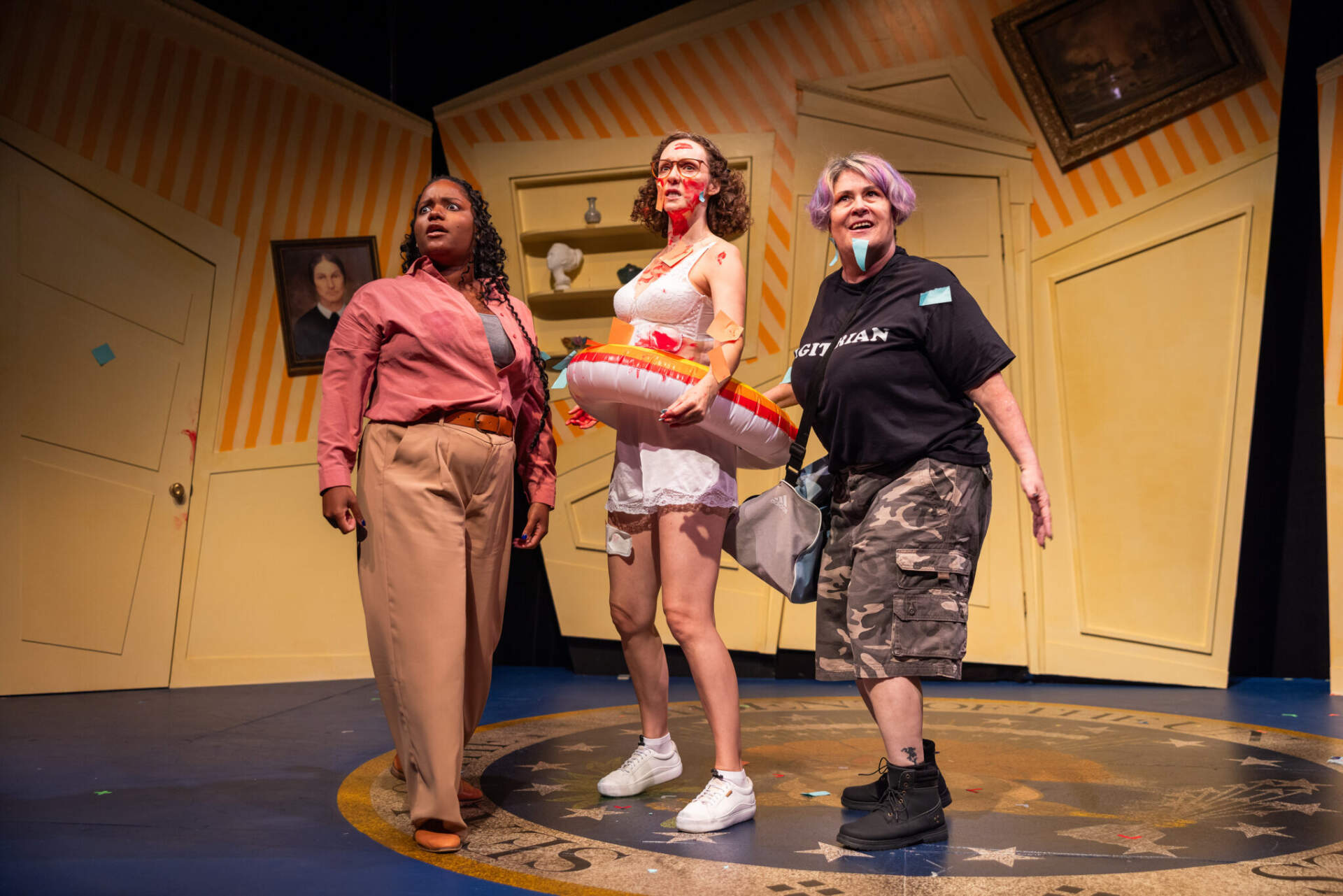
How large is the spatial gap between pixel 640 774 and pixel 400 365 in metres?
1.18

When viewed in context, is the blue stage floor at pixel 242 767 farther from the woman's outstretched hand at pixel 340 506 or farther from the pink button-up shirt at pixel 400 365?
the pink button-up shirt at pixel 400 365

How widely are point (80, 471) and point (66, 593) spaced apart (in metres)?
0.51

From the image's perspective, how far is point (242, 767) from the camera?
119 inches

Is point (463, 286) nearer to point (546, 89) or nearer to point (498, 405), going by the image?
point (498, 405)

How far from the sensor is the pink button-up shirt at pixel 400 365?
92.4 inches

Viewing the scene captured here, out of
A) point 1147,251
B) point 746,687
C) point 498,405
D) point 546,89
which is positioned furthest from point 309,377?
point 1147,251

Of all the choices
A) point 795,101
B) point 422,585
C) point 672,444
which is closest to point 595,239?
point 795,101

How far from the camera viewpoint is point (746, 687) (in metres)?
4.71

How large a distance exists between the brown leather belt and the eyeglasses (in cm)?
73

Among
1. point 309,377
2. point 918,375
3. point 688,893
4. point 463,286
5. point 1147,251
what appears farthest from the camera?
point 309,377

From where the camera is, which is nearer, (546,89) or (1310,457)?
(1310,457)

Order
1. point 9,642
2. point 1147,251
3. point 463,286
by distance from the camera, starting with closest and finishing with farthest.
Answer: point 463,286 → point 9,642 → point 1147,251

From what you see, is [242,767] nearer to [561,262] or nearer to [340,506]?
[340,506]

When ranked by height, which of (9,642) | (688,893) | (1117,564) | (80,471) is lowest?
(688,893)
